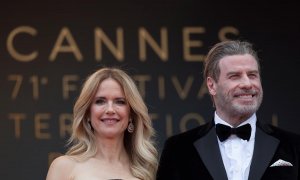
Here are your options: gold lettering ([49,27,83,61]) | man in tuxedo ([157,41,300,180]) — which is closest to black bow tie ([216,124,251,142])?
man in tuxedo ([157,41,300,180])

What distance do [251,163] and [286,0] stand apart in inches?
110

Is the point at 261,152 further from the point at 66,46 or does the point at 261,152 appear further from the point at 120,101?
the point at 66,46

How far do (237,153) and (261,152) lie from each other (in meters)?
0.14

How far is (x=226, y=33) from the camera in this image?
6785 mm

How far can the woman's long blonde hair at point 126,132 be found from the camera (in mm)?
4922

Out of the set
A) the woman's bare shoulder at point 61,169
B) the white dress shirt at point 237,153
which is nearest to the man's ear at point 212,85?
the white dress shirt at point 237,153

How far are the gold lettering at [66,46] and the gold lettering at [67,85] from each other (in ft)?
0.54

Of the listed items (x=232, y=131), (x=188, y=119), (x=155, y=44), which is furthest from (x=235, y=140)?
(x=155, y=44)

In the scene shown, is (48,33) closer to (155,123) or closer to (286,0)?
(155,123)

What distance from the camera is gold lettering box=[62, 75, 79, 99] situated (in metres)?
6.74

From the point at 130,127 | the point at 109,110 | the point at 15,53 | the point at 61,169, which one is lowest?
the point at 61,169

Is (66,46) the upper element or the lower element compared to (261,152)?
upper

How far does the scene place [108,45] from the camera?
6.74 metres

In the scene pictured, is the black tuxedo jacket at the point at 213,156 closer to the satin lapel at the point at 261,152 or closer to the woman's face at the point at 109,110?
the satin lapel at the point at 261,152
